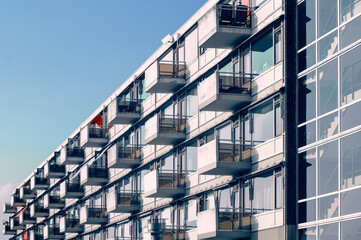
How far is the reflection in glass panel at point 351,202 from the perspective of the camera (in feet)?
81.0

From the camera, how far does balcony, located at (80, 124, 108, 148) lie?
57.1 meters

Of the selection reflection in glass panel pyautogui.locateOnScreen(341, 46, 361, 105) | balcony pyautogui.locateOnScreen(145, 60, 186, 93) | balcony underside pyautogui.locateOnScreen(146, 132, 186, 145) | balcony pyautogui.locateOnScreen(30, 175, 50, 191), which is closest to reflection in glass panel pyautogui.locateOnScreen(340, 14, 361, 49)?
reflection in glass panel pyautogui.locateOnScreen(341, 46, 361, 105)

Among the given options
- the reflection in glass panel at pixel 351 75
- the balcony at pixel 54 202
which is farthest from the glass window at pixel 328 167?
the balcony at pixel 54 202

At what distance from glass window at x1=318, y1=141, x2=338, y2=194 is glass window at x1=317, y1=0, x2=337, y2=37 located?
13.1 feet

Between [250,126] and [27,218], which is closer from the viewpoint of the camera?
[250,126]

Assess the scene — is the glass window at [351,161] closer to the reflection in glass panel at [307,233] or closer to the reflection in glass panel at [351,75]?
the reflection in glass panel at [351,75]

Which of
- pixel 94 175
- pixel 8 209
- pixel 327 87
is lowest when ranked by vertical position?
pixel 8 209

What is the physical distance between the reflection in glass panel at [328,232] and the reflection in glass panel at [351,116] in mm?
3227

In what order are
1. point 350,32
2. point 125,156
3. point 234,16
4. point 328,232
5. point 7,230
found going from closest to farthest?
1. point 350,32
2. point 328,232
3. point 234,16
4. point 125,156
5. point 7,230

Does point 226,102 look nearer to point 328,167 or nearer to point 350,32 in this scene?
point 328,167

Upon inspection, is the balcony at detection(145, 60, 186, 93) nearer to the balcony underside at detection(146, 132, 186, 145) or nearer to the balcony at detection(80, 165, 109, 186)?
the balcony underside at detection(146, 132, 186, 145)

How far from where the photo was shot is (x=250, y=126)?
32.9 metres

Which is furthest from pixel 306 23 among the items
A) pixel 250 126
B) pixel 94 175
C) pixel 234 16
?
pixel 94 175

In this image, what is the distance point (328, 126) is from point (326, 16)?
12.5 feet
